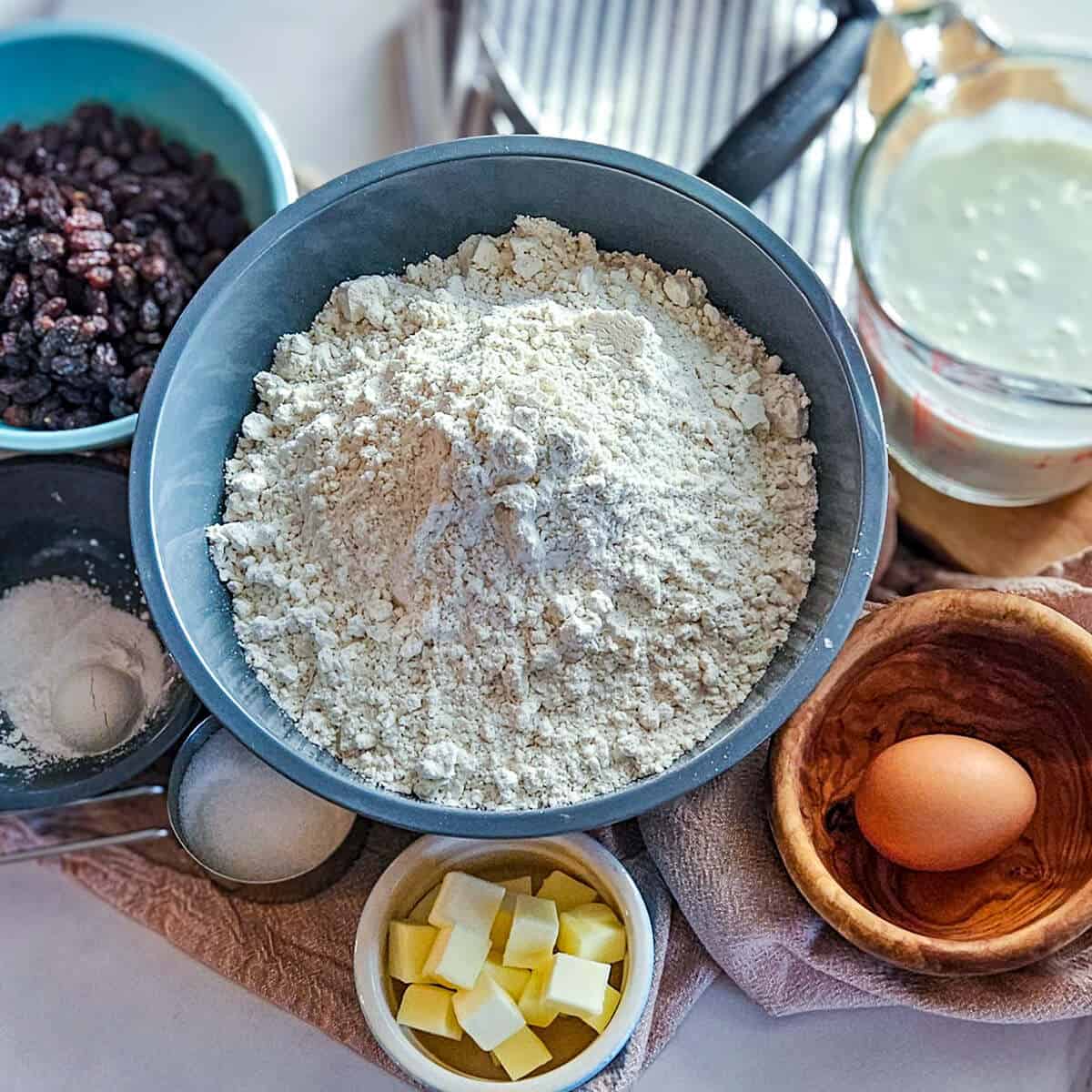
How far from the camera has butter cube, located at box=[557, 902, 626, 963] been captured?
3.30 feet

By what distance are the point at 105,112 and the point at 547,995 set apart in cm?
94

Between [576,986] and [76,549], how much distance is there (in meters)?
0.60

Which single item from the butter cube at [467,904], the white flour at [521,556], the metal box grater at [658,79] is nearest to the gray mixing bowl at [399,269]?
the white flour at [521,556]

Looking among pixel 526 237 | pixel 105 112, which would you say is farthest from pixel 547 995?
pixel 105 112

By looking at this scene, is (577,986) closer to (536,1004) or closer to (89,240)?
(536,1004)

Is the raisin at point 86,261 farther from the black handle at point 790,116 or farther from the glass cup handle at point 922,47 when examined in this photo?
the glass cup handle at point 922,47

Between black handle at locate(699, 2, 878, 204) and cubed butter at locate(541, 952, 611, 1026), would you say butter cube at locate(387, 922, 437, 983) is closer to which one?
cubed butter at locate(541, 952, 611, 1026)

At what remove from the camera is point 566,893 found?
1047 millimetres

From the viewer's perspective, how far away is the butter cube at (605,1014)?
38.9 inches

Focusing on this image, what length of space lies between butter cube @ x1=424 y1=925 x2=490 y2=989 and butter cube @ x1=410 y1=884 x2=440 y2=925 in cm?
4

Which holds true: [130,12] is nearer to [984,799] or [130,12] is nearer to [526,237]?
[526,237]

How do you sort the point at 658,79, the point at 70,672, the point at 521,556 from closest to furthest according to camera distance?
1. the point at 521,556
2. the point at 70,672
3. the point at 658,79

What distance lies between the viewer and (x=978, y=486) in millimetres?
1221

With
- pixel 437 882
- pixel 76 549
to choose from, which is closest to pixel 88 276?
pixel 76 549
